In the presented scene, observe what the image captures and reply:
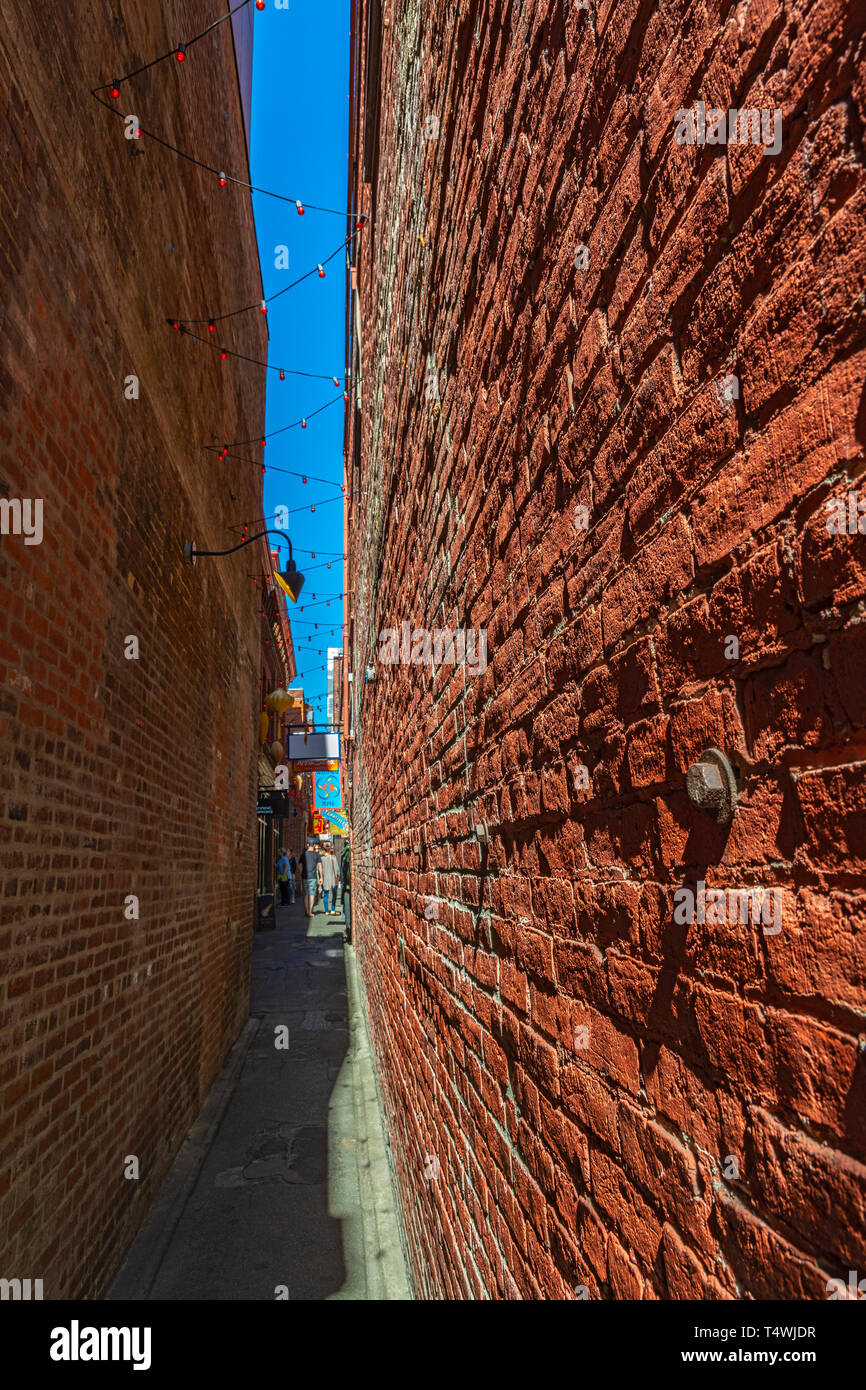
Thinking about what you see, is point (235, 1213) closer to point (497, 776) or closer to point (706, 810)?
point (497, 776)

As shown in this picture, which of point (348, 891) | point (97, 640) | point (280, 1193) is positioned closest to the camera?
point (97, 640)

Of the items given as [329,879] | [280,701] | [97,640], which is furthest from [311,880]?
[97,640]

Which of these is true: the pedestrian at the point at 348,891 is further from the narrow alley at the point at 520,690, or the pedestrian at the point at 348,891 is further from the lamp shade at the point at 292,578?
the narrow alley at the point at 520,690

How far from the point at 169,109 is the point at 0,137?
11.8 ft

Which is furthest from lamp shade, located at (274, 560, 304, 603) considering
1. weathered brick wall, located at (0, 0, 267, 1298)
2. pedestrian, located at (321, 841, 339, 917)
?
pedestrian, located at (321, 841, 339, 917)

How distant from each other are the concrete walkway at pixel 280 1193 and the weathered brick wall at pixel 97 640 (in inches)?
12.4

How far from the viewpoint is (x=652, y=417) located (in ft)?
3.55

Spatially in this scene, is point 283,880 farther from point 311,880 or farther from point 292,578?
point 292,578

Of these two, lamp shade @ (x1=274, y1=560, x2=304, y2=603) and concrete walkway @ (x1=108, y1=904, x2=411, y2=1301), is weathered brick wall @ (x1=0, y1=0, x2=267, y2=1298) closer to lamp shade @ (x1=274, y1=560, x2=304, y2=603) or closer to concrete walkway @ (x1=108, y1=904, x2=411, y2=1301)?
concrete walkway @ (x1=108, y1=904, x2=411, y2=1301)

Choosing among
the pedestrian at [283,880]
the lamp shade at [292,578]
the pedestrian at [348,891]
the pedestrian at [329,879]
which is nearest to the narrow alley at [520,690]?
the lamp shade at [292,578]

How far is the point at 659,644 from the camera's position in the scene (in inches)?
41.7

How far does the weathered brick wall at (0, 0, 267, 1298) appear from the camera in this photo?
2838mm

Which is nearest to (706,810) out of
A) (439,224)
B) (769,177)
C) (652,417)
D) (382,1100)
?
(652,417)

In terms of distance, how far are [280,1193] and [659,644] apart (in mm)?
5853
